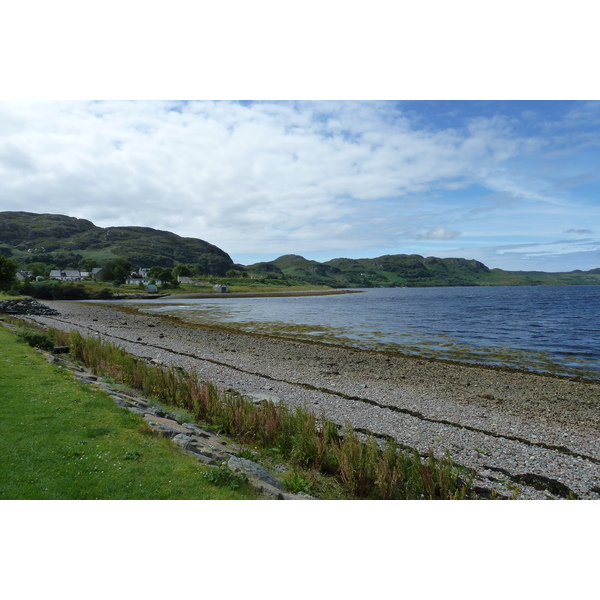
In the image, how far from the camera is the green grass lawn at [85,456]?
6.12 meters

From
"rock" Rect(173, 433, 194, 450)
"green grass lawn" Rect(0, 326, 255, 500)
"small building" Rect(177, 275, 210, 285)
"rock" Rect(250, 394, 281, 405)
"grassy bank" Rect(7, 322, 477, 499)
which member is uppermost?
"small building" Rect(177, 275, 210, 285)

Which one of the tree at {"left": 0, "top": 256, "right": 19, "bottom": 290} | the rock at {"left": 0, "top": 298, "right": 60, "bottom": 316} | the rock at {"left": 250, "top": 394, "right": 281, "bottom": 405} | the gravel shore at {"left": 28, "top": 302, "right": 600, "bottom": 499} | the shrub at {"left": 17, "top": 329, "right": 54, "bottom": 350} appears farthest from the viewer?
the tree at {"left": 0, "top": 256, "right": 19, "bottom": 290}

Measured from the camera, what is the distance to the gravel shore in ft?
32.5

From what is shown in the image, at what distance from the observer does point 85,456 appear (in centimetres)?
706

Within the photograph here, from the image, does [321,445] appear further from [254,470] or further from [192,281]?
[192,281]

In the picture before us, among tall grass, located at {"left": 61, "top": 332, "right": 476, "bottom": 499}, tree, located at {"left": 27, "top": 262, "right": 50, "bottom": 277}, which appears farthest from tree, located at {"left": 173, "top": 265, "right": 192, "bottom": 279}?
tall grass, located at {"left": 61, "top": 332, "right": 476, "bottom": 499}

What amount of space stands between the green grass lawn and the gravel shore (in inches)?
275

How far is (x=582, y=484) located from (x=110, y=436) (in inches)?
459

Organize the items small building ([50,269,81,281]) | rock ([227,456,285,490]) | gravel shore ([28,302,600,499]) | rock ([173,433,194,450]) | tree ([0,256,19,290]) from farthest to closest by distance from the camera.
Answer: small building ([50,269,81,281]), tree ([0,256,19,290]), gravel shore ([28,302,600,499]), rock ([173,433,194,450]), rock ([227,456,285,490])

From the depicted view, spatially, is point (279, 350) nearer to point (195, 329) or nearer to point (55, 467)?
point (195, 329)

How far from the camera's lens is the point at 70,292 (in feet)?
365

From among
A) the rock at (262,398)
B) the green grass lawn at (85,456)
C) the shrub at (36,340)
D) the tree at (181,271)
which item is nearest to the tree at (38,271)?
the tree at (181,271)

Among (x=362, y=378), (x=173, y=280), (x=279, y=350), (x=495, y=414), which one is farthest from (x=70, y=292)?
(x=495, y=414)

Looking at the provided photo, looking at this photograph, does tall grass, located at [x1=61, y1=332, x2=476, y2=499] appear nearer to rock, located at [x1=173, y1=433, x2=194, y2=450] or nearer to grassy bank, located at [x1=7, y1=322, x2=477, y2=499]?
A: grassy bank, located at [x1=7, y1=322, x2=477, y2=499]
